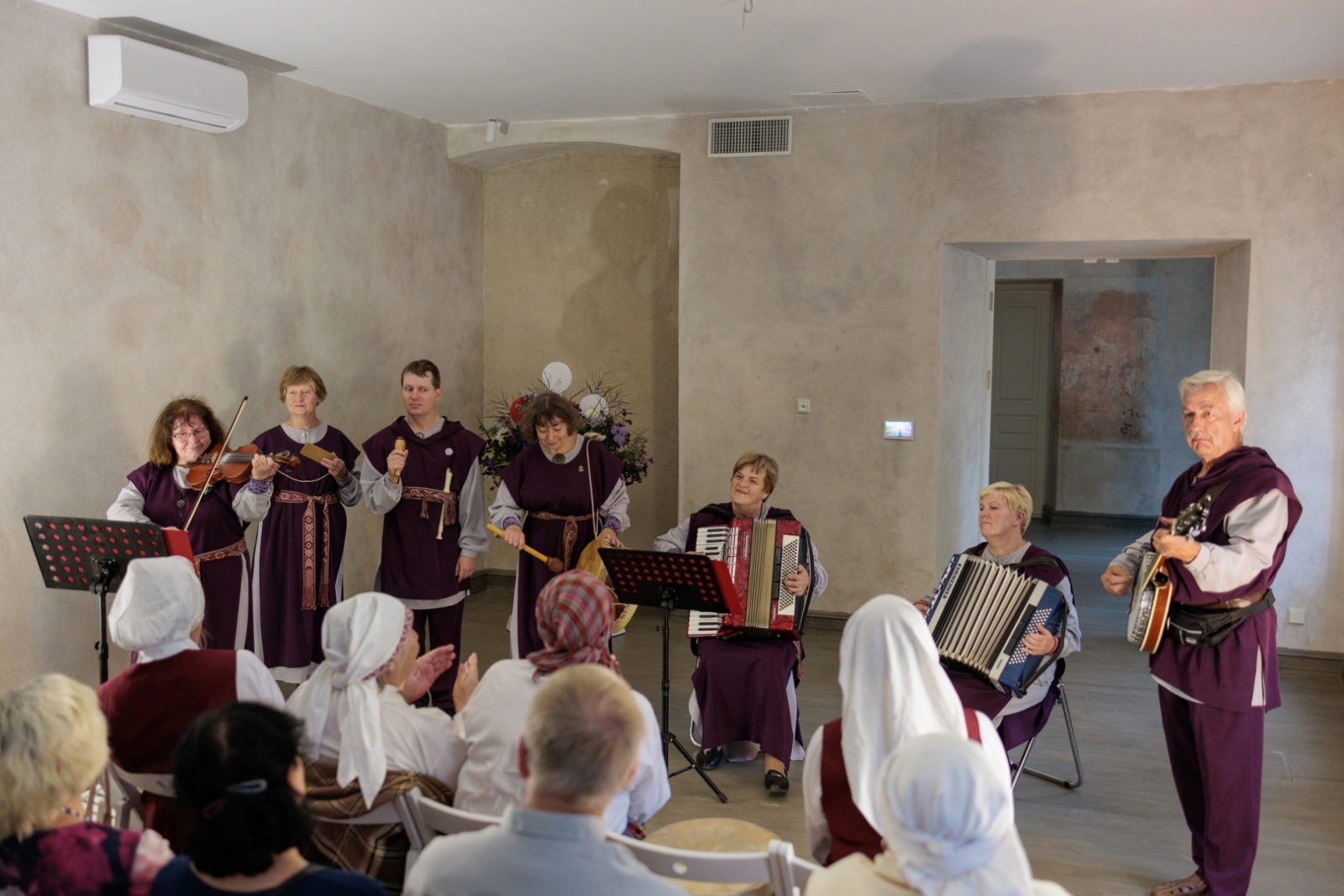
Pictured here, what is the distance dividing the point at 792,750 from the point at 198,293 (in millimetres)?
3643

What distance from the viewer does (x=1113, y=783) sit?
447cm

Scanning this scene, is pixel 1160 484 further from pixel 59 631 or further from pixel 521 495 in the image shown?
pixel 59 631

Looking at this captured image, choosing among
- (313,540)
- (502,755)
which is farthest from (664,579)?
(313,540)

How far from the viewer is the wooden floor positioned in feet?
12.3

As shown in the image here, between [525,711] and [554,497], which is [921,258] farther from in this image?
[525,711]

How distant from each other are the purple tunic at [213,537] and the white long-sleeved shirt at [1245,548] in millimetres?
3717

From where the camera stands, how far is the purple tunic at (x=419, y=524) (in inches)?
203

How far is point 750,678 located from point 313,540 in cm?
206

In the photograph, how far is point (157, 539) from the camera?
3.82 metres

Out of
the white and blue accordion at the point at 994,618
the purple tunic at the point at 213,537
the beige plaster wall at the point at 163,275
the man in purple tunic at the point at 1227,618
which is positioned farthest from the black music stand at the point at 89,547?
the man in purple tunic at the point at 1227,618

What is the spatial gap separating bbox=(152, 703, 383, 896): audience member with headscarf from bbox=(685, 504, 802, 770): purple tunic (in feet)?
9.70

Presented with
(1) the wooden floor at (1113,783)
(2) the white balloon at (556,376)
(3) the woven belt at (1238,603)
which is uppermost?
(2) the white balloon at (556,376)

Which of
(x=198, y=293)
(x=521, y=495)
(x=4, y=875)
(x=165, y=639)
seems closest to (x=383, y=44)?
(x=198, y=293)

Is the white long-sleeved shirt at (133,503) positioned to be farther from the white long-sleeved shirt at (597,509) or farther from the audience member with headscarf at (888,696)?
the audience member with headscarf at (888,696)
